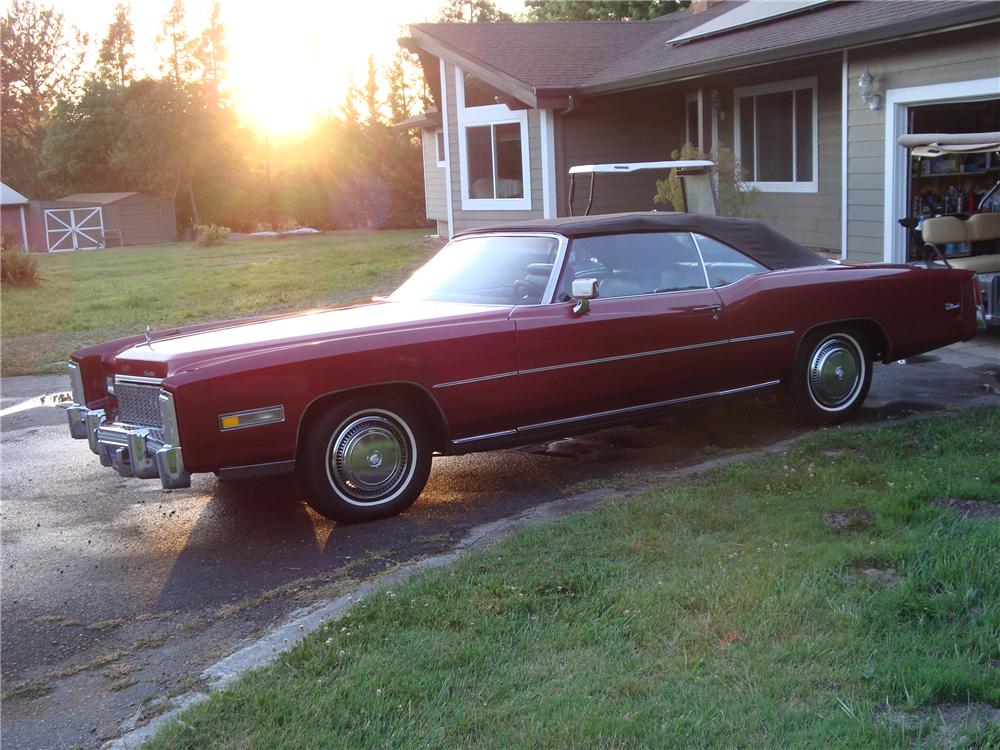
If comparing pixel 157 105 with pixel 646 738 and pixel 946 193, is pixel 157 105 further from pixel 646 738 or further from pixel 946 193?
pixel 646 738

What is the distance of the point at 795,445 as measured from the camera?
20.9 ft

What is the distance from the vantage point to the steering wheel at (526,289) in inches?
243

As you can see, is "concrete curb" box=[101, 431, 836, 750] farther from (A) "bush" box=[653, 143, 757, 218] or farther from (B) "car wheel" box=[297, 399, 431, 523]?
(A) "bush" box=[653, 143, 757, 218]

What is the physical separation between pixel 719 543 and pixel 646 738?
165 centimetres

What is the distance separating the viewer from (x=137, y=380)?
543 centimetres

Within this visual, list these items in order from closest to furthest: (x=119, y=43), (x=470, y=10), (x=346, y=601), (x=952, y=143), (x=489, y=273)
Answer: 1. (x=346, y=601)
2. (x=489, y=273)
3. (x=952, y=143)
4. (x=119, y=43)
5. (x=470, y=10)

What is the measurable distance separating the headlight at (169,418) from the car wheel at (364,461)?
630mm

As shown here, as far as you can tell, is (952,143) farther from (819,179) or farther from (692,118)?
(692,118)

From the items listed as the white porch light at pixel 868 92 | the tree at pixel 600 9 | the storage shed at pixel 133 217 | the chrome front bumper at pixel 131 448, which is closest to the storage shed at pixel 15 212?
the storage shed at pixel 133 217

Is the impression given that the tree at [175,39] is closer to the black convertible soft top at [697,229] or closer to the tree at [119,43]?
the tree at [119,43]

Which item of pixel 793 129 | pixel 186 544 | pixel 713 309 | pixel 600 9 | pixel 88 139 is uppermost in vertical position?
pixel 600 9

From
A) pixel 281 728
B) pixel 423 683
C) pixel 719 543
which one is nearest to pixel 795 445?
pixel 719 543

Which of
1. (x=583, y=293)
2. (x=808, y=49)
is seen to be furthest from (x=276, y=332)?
(x=808, y=49)

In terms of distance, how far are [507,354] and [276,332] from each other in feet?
4.06
